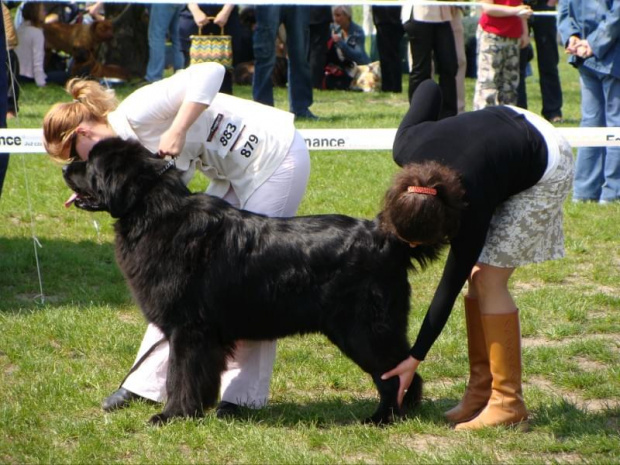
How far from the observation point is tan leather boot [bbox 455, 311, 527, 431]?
3.56 metres

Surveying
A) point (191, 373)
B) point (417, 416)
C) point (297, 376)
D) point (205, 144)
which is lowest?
point (297, 376)

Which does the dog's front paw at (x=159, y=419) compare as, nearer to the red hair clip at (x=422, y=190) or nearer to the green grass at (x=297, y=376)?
the green grass at (x=297, y=376)

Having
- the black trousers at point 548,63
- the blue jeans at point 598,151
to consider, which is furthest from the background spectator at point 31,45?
the blue jeans at point 598,151

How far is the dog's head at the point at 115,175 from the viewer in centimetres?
351

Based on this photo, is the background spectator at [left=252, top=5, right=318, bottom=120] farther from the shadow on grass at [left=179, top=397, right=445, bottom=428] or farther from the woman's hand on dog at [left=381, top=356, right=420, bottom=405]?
the woman's hand on dog at [left=381, top=356, right=420, bottom=405]

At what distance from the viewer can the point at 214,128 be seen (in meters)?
3.81

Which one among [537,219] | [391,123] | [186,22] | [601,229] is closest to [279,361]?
[537,219]

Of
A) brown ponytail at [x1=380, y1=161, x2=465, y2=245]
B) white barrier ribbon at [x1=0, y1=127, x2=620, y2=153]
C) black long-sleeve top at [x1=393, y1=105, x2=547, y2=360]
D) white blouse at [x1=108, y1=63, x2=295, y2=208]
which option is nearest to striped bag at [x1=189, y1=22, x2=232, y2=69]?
white barrier ribbon at [x1=0, y1=127, x2=620, y2=153]

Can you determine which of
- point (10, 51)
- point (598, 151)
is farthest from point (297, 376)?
point (10, 51)

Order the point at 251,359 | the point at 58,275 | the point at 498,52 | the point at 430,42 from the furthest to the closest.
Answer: the point at 430,42, the point at 498,52, the point at 58,275, the point at 251,359

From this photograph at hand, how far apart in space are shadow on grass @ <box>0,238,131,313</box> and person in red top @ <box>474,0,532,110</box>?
4.74m

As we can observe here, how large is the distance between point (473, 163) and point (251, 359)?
1.40 meters

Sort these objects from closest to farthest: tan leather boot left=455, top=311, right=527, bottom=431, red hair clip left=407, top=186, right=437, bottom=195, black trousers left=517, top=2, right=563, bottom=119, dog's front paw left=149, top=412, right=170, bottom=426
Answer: red hair clip left=407, top=186, right=437, bottom=195, tan leather boot left=455, top=311, right=527, bottom=431, dog's front paw left=149, top=412, right=170, bottom=426, black trousers left=517, top=2, right=563, bottom=119

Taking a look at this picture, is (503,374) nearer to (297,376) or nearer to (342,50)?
(297,376)
